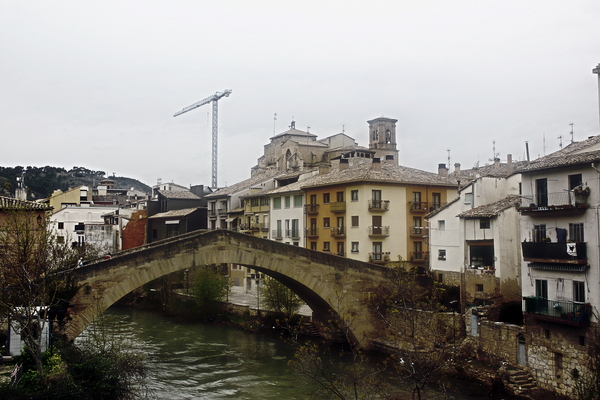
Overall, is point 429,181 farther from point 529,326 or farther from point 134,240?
point 134,240

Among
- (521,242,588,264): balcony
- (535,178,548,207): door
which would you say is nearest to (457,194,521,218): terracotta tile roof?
(535,178,548,207): door

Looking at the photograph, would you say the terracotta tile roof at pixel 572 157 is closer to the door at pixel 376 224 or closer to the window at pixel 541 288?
the window at pixel 541 288

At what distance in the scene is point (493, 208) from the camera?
28.9 meters

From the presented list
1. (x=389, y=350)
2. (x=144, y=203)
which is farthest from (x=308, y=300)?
(x=144, y=203)

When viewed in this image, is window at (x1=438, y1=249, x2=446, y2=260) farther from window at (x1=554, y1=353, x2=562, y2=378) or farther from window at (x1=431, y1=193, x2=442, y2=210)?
window at (x1=554, y1=353, x2=562, y2=378)

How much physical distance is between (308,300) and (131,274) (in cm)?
1072

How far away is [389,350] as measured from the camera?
28266 millimetres

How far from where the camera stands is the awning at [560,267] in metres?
20.9

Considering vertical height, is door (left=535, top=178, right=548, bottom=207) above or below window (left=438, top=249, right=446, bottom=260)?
above

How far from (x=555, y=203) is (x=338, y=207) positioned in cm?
1852

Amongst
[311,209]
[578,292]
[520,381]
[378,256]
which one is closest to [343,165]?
[311,209]

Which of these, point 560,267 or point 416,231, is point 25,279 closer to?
point 560,267

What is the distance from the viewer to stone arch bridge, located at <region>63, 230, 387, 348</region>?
2420cm

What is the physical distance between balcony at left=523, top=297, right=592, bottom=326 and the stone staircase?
225 cm
